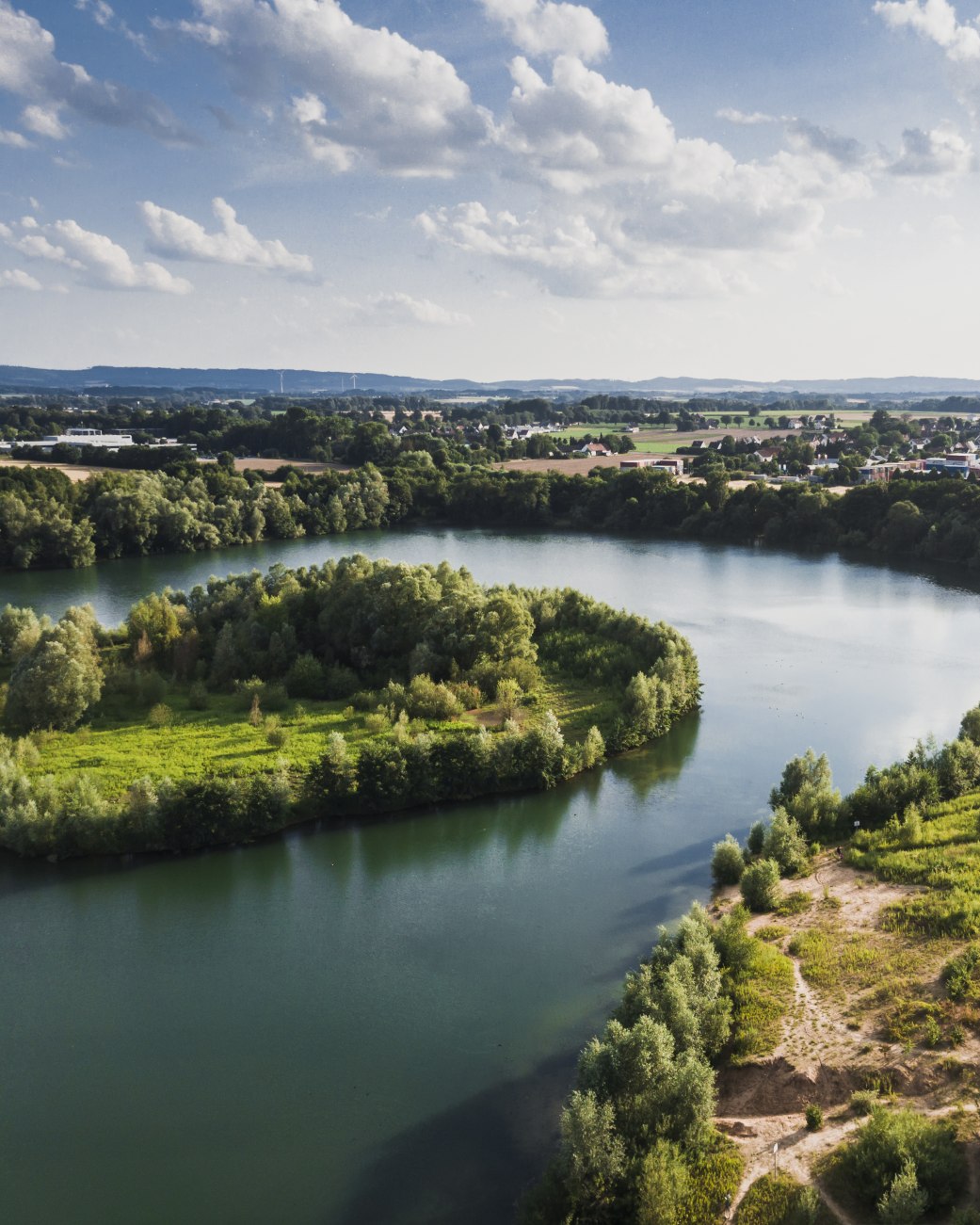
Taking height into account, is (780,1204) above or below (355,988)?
above

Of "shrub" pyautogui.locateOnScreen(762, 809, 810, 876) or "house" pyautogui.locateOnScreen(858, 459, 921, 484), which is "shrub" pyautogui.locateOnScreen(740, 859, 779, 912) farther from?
"house" pyautogui.locateOnScreen(858, 459, 921, 484)

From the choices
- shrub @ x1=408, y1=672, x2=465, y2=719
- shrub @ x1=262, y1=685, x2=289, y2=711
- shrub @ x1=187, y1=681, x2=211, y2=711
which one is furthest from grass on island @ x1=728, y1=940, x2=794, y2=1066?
shrub @ x1=187, y1=681, x2=211, y2=711

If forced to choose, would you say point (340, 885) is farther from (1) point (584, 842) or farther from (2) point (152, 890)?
(1) point (584, 842)

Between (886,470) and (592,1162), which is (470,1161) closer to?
(592,1162)

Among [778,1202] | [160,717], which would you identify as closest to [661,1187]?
[778,1202]

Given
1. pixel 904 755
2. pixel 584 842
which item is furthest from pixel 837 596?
pixel 584 842

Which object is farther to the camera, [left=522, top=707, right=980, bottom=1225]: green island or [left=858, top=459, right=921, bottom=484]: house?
[left=858, top=459, right=921, bottom=484]: house
